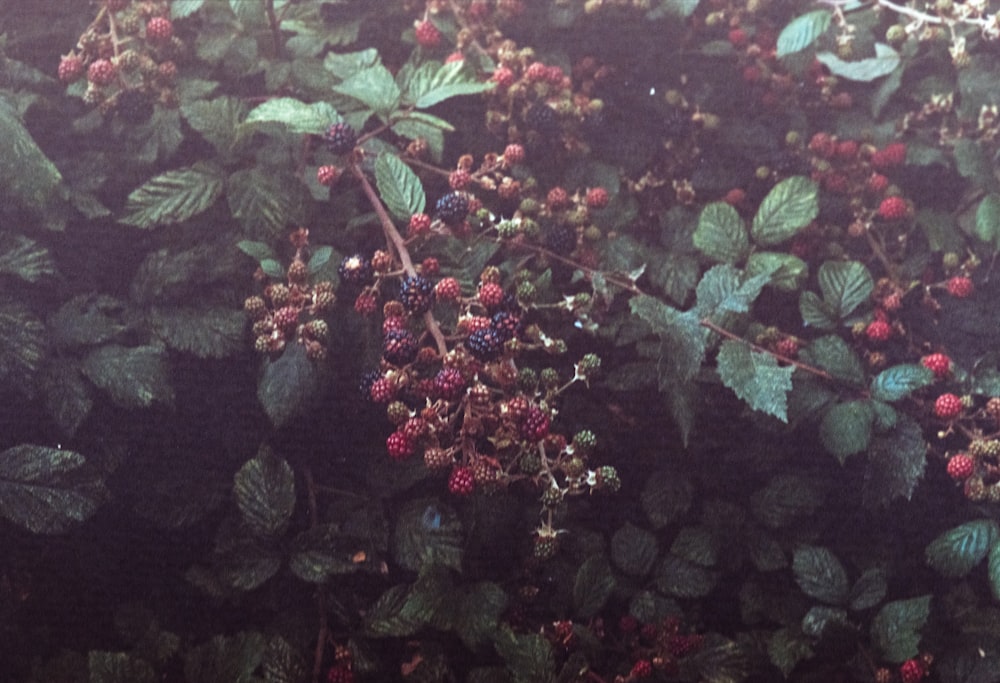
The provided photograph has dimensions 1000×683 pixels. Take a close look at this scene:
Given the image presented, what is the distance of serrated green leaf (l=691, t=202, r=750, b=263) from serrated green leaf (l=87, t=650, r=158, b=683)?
1.93ft

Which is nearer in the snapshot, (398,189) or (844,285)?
(398,189)

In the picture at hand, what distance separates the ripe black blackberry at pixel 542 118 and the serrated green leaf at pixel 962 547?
52 cm

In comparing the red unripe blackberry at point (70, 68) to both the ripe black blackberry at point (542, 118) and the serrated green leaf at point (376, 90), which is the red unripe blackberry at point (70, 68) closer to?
the serrated green leaf at point (376, 90)

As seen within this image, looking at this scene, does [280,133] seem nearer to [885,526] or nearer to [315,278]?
[315,278]

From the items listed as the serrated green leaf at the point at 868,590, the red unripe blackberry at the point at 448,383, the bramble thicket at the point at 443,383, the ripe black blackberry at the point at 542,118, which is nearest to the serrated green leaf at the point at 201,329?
the bramble thicket at the point at 443,383

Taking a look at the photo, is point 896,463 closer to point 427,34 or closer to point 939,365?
point 939,365

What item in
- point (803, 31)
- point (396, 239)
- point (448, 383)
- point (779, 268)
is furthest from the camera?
point (803, 31)

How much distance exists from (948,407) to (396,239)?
50 centimetres

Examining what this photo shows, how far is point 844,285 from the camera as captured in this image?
84cm

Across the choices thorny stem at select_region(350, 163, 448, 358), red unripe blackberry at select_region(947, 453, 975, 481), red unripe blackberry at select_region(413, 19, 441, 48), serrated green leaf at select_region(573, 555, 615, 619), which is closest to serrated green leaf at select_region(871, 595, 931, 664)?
Result: red unripe blackberry at select_region(947, 453, 975, 481)

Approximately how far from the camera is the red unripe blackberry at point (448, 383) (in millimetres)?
618

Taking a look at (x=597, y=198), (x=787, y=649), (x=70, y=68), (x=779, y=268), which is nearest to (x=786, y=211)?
(x=779, y=268)

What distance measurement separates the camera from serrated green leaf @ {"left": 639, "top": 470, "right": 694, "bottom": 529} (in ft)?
2.64

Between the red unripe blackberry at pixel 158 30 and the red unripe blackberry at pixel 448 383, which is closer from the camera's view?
the red unripe blackberry at pixel 448 383
